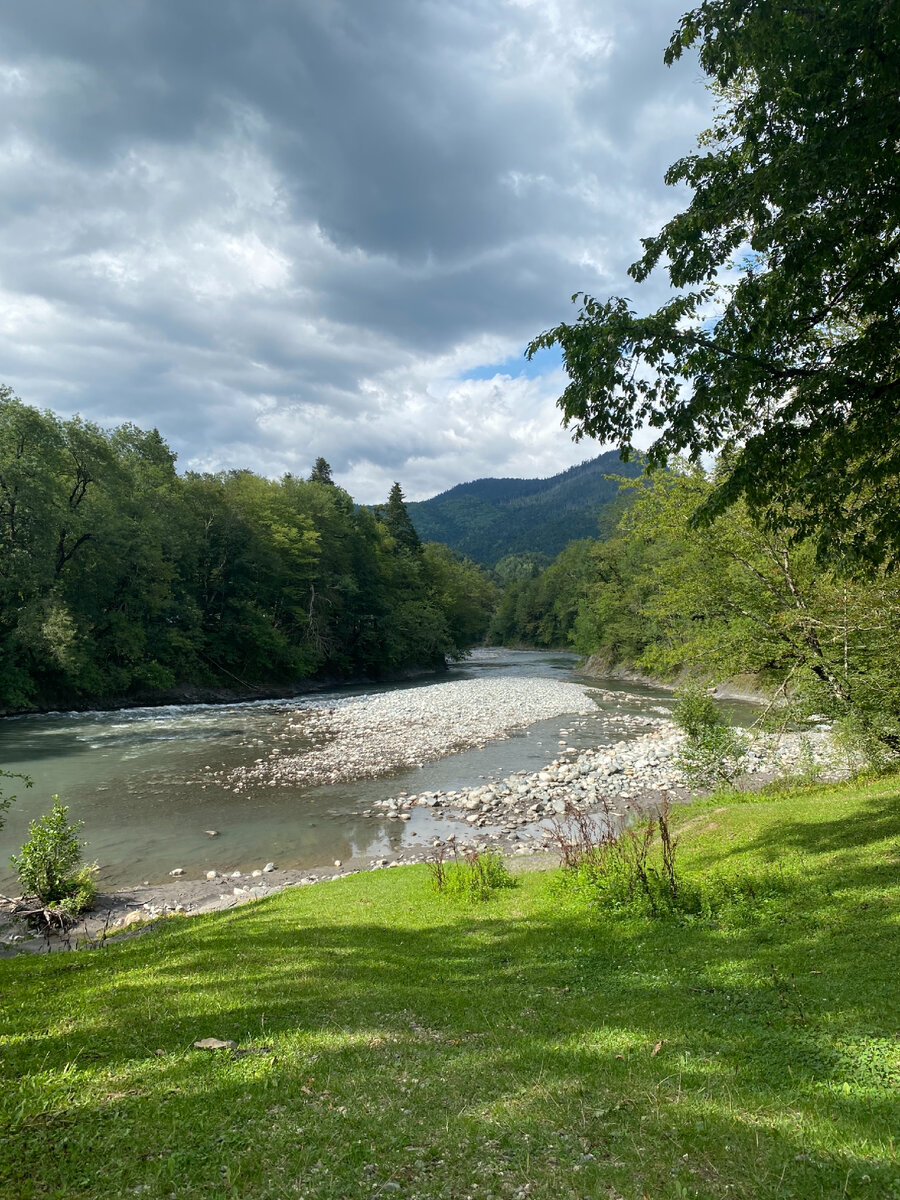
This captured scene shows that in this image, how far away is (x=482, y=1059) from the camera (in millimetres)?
4668

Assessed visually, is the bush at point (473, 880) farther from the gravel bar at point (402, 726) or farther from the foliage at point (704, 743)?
the gravel bar at point (402, 726)

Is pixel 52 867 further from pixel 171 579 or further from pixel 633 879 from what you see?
pixel 171 579

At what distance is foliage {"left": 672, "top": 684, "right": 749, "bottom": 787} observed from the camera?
1666cm

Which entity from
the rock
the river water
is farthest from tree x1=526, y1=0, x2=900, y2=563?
the river water

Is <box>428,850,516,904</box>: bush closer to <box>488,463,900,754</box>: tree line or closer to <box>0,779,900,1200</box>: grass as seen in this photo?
<box>0,779,900,1200</box>: grass

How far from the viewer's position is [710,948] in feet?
22.6

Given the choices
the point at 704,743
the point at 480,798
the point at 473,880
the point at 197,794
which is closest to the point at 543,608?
the point at 480,798

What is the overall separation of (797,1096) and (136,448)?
56623mm

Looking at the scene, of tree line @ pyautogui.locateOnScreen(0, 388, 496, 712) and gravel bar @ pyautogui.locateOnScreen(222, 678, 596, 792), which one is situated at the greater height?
tree line @ pyautogui.locateOnScreen(0, 388, 496, 712)

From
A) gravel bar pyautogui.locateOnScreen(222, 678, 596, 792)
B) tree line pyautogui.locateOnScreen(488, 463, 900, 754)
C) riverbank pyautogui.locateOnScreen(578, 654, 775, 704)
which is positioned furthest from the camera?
riverbank pyautogui.locateOnScreen(578, 654, 775, 704)

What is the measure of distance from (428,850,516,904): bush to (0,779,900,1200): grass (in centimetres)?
184

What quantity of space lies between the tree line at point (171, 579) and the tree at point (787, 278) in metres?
36.4

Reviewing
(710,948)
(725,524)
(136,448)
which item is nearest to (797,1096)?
(710,948)

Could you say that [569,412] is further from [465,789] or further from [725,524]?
[465,789]
